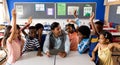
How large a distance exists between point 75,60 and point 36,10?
3.44 m

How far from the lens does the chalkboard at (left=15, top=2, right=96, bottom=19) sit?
4707mm

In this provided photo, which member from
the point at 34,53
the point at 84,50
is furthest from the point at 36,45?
the point at 84,50

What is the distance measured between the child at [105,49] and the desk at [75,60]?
104mm

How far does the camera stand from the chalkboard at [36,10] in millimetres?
4727

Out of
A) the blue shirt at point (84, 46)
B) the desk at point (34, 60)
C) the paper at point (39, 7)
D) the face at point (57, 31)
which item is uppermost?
the paper at point (39, 7)

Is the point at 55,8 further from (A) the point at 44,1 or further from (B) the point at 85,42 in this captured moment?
(B) the point at 85,42

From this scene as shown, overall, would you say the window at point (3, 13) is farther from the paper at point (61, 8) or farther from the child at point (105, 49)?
the child at point (105, 49)

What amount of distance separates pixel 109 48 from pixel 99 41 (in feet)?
0.63

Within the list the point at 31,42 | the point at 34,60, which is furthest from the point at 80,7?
the point at 34,60

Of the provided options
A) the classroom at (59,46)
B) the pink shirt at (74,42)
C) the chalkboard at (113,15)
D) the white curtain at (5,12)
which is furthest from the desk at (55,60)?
the white curtain at (5,12)

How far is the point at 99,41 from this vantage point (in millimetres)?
1884

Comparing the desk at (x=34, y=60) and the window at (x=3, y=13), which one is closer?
the desk at (x=34, y=60)

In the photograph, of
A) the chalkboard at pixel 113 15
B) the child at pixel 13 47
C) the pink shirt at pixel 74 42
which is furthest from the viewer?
the chalkboard at pixel 113 15

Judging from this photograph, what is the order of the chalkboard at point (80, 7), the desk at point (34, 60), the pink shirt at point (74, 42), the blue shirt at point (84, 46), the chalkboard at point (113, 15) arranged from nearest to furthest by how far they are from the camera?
1. the desk at point (34, 60)
2. the blue shirt at point (84, 46)
3. the pink shirt at point (74, 42)
4. the chalkboard at point (113, 15)
5. the chalkboard at point (80, 7)
